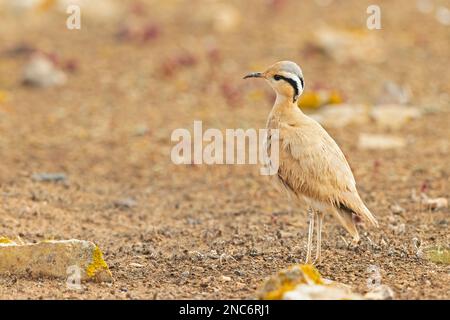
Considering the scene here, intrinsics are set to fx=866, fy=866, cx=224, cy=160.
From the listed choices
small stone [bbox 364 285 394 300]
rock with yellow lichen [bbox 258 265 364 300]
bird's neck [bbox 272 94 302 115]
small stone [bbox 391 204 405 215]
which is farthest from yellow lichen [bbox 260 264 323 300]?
small stone [bbox 391 204 405 215]

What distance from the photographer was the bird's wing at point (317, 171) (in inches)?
284

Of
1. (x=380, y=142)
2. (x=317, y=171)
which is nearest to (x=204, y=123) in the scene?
(x=380, y=142)

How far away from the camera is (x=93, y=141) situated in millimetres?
12828

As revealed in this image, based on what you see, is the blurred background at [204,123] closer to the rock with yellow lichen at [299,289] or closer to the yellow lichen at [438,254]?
the yellow lichen at [438,254]

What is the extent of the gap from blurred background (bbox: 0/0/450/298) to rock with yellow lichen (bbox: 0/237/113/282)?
0.69 ft

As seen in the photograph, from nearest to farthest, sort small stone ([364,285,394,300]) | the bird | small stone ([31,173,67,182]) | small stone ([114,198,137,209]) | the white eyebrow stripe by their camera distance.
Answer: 1. small stone ([364,285,394,300])
2. the bird
3. the white eyebrow stripe
4. small stone ([114,198,137,209])
5. small stone ([31,173,67,182])

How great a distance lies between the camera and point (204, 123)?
1332cm

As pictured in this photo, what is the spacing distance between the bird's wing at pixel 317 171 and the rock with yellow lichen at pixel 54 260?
5.73ft

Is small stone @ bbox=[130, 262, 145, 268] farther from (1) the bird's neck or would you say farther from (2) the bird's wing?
(1) the bird's neck

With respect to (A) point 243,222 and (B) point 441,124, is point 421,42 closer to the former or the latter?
(B) point 441,124

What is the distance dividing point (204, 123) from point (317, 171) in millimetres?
6217

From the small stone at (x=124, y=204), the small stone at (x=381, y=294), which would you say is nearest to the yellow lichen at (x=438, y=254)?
the small stone at (x=381, y=294)

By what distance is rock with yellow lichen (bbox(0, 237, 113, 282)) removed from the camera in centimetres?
686
